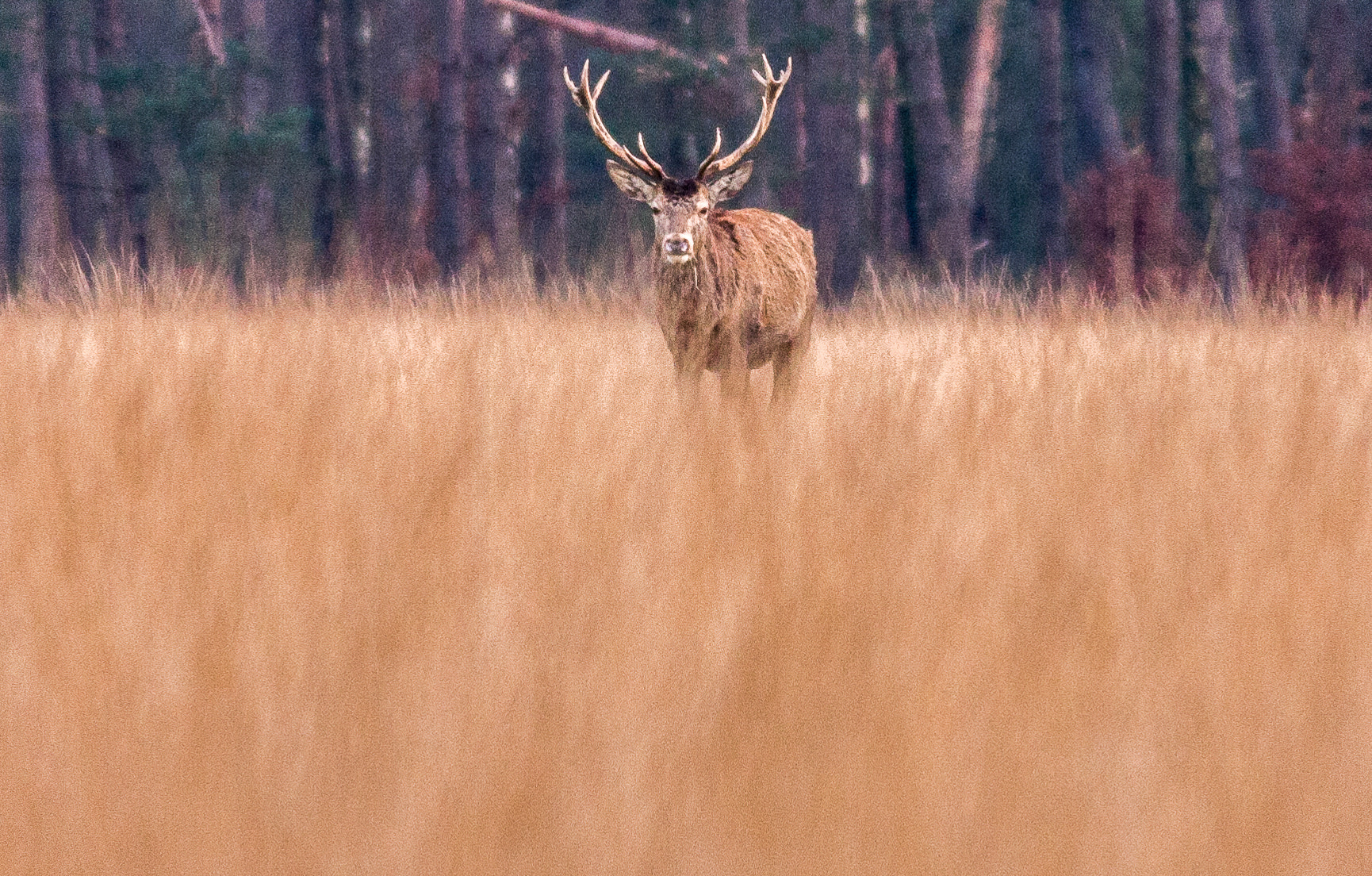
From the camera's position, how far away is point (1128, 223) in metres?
15.1

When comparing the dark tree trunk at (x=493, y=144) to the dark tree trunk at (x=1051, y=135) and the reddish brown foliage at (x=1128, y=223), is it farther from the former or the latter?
the dark tree trunk at (x=1051, y=135)

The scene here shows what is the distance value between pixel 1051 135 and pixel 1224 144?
513cm

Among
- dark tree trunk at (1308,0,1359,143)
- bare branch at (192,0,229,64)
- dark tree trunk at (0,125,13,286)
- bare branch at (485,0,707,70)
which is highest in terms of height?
bare branch at (192,0,229,64)

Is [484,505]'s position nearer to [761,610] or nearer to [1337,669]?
[761,610]

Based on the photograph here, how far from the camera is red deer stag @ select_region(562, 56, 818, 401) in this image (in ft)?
21.6

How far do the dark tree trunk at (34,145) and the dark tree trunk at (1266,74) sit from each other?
512 inches

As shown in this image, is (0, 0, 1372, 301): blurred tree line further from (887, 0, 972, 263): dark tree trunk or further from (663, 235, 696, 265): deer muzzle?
(663, 235, 696, 265): deer muzzle

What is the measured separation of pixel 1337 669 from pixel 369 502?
193cm

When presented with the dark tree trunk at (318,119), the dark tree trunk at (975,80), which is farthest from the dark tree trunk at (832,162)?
the dark tree trunk at (318,119)

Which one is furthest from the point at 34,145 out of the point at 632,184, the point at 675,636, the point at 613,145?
the point at 675,636

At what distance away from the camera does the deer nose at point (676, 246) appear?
6414 mm

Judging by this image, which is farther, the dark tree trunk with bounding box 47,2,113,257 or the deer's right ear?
the dark tree trunk with bounding box 47,2,113,257

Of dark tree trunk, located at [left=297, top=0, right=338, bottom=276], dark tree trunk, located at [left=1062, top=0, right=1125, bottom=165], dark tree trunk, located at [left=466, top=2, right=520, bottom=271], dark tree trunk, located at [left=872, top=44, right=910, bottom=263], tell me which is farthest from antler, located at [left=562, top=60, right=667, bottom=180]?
dark tree trunk, located at [left=872, top=44, right=910, bottom=263]

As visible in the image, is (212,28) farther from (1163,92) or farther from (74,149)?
(1163,92)
